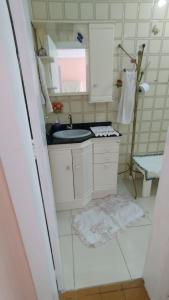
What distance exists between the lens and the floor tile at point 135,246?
1.46m

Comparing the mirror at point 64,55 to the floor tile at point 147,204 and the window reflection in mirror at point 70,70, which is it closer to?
the window reflection in mirror at point 70,70

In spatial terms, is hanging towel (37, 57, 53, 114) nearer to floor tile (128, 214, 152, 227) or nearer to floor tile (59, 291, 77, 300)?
floor tile (128, 214, 152, 227)

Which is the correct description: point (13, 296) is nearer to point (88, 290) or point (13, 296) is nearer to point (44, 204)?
point (44, 204)

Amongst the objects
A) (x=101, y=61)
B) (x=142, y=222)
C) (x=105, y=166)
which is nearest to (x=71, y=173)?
(x=105, y=166)

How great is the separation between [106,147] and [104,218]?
0.76m

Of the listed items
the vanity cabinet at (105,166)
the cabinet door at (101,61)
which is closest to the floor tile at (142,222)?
the vanity cabinet at (105,166)

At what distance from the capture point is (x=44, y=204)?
3.26 feet

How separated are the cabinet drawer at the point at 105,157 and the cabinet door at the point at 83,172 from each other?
3.3 inches

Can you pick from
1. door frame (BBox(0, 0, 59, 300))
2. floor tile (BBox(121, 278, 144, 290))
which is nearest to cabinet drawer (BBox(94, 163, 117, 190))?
floor tile (BBox(121, 278, 144, 290))

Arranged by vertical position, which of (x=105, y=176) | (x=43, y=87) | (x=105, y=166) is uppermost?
(x=43, y=87)

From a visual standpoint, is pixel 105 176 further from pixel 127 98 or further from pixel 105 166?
pixel 127 98

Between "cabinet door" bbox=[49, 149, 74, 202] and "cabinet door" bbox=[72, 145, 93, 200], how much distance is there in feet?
0.18

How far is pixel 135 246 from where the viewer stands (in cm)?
165

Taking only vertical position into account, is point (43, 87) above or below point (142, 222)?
above
